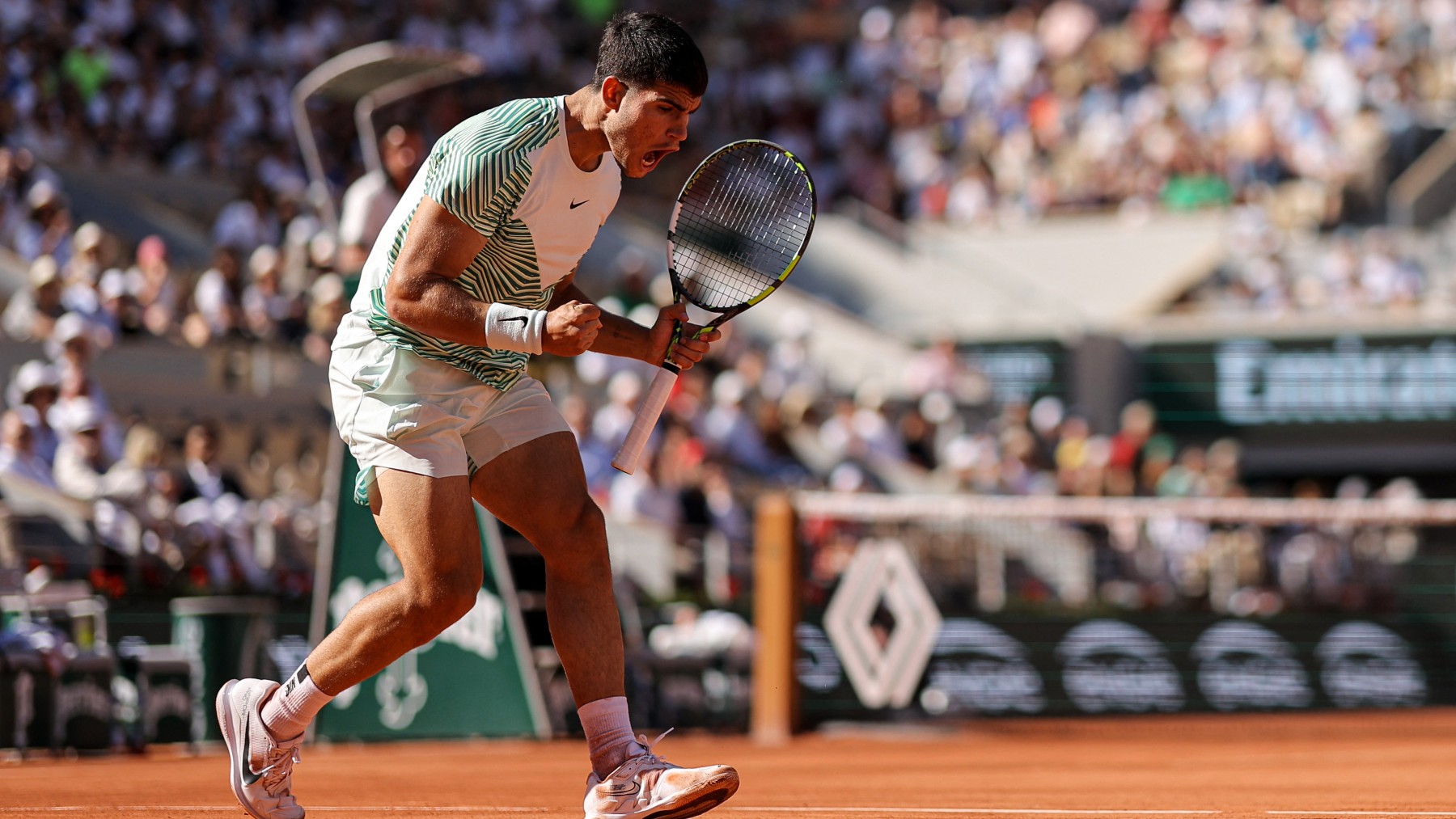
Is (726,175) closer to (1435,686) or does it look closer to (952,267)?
(1435,686)

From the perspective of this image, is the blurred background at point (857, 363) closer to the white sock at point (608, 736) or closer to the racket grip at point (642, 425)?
the racket grip at point (642, 425)

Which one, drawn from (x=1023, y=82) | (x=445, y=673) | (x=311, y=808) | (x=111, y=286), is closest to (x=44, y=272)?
(x=111, y=286)

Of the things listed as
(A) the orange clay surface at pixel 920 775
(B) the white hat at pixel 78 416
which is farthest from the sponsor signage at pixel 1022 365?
(B) the white hat at pixel 78 416

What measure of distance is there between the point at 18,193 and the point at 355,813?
10791mm

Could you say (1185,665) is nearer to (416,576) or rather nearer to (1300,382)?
(1300,382)

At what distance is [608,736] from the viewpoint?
5.26 m

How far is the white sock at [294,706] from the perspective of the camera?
17.2 feet

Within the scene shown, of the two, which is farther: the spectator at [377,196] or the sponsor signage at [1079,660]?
the sponsor signage at [1079,660]

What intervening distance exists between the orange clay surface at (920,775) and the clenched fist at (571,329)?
186cm

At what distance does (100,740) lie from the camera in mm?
10062

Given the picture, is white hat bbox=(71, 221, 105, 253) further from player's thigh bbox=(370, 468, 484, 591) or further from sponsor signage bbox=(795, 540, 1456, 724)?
player's thigh bbox=(370, 468, 484, 591)

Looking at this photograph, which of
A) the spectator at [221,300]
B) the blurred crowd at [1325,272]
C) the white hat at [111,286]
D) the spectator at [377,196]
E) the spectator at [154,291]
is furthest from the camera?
the blurred crowd at [1325,272]

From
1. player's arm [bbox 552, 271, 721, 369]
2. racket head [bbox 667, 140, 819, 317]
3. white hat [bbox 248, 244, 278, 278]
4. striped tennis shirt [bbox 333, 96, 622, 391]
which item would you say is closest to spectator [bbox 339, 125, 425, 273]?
racket head [bbox 667, 140, 819, 317]

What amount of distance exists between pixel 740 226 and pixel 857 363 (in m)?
14.4
